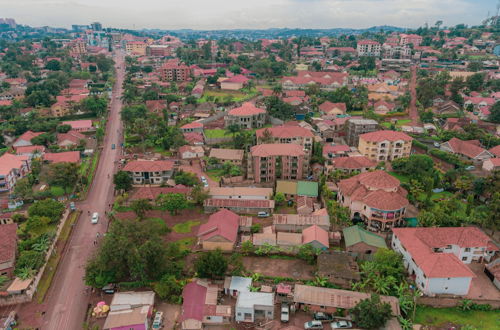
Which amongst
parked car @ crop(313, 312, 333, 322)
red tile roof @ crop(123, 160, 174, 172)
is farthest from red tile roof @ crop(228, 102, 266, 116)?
parked car @ crop(313, 312, 333, 322)

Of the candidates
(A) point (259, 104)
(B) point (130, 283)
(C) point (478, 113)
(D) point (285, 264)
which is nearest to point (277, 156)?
(D) point (285, 264)

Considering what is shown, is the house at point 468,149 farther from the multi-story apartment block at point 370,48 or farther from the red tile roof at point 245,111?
the multi-story apartment block at point 370,48

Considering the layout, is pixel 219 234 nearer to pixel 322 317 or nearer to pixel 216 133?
pixel 322 317

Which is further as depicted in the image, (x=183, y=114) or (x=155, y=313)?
(x=183, y=114)

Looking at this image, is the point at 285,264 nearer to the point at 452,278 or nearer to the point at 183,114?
the point at 452,278

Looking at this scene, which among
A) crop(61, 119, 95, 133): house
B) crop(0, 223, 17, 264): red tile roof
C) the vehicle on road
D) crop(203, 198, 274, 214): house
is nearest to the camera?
crop(0, 223, 17, 264): red tile roof

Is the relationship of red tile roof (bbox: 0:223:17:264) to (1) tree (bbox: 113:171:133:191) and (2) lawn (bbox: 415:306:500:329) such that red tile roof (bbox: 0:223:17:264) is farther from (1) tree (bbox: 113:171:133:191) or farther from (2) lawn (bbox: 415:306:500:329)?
(2) lawn (bbox: 415:306:500:329)

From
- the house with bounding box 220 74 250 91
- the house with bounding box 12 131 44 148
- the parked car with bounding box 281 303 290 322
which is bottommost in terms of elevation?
A: the parked car with bounding box 281 303 290 322
